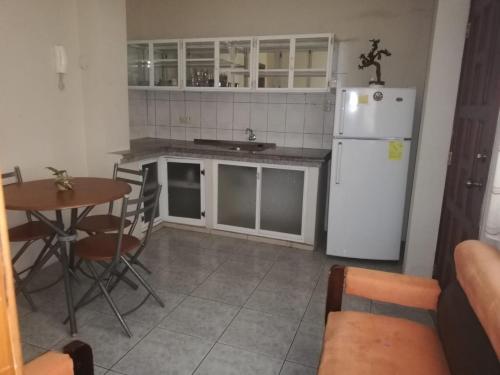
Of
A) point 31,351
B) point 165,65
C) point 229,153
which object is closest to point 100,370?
point 31,351

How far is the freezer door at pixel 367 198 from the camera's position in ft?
10.5

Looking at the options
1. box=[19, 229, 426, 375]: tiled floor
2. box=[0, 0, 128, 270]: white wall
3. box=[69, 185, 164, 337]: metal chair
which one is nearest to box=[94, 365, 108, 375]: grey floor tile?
box=[19, 229, 426, 375]: tiled floor

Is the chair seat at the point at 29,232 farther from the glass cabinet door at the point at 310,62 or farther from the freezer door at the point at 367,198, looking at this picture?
the glass cabinet door at the point at 310,62

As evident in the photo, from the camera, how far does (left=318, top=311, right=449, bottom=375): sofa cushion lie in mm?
1398

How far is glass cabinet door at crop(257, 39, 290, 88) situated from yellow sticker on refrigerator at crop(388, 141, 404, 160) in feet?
4.04

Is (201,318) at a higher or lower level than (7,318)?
lower

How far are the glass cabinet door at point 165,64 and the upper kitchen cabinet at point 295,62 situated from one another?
1025 mm

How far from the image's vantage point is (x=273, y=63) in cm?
381

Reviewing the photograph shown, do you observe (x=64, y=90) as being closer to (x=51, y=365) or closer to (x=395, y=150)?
(x=51, y=365)

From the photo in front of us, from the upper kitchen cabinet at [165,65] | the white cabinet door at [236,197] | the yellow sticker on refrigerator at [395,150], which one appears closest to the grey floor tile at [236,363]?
the white cabinet door at [236,197]

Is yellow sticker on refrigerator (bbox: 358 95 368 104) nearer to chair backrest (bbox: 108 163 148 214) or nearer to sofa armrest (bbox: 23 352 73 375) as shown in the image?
chair backrest (bbox: 108 163 148 214)

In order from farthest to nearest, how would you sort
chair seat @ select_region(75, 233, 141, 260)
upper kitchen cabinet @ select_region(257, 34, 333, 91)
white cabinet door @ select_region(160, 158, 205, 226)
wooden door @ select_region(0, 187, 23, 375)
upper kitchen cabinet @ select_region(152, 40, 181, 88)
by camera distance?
upper kitchen cabinet @ select_region(152, 40, 181, 88) → white cabinet door @ select_region(160, 158, 205, 226) → upper kitchen cabinet @ select_region(257, 34, 333, 91) → chair seat @ select_region(75, 233, 141, 260) → wooden door @ select_region(0, 187, 23, 375)

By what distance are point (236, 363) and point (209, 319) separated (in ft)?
1.53

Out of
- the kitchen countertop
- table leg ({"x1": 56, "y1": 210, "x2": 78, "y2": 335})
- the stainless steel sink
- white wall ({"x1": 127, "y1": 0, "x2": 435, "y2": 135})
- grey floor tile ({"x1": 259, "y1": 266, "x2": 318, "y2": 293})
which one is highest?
white wall ({"x1": 127, "y1": 0, "x2": 435, "y2": 135})
